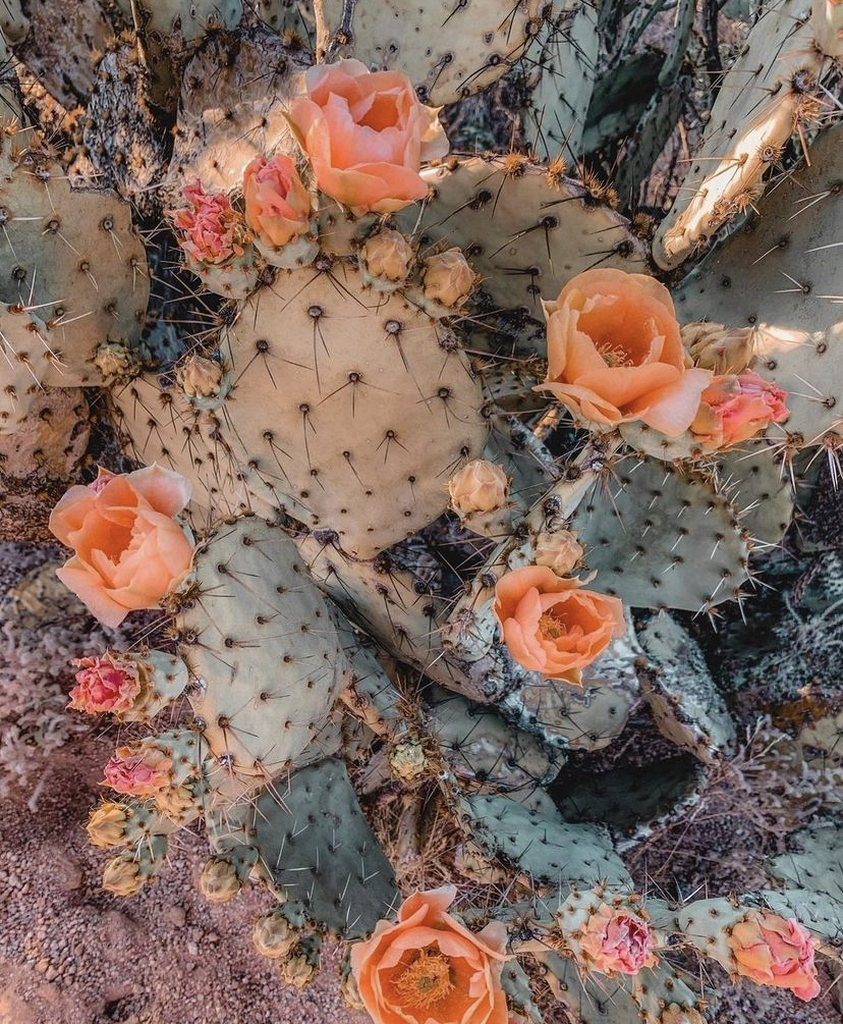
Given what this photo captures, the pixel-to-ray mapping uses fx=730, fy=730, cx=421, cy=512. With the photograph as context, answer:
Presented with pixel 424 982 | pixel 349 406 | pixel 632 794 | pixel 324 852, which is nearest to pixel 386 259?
pixel 349 406

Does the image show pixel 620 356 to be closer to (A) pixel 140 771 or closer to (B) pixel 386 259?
(B) pixel 386 259

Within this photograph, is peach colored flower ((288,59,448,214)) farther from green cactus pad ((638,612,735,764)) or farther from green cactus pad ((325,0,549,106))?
green cactus pad ((638,612,735,764))

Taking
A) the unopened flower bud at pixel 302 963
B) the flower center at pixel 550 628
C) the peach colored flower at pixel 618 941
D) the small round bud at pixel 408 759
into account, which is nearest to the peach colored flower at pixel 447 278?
the flower center at pixel 550 628

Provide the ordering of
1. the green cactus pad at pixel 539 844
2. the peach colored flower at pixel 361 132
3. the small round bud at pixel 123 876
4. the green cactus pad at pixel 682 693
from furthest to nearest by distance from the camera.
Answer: the green cactus pad at pixel 682 693 → the green cactus pad at pixel 539 844 → the small round bud at pixel 123 876 → the peach colored flower at pixel 361 132

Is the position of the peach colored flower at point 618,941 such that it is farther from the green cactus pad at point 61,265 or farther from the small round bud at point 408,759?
the green cactus pad at point 61,265

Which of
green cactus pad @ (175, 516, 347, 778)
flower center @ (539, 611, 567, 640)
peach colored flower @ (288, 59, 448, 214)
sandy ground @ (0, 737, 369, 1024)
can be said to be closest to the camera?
peach colored flower @ (288, 59, 448, 214)

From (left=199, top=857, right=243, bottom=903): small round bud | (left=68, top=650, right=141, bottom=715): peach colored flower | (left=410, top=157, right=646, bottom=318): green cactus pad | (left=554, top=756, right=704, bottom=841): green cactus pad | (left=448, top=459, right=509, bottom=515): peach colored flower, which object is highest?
(left=410, top=157, right=646, bottom=318): green cactus pad

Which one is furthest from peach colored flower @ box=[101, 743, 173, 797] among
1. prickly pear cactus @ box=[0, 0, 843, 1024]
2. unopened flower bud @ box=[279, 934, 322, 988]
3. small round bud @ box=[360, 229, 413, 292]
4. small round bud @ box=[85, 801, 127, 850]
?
small round bud @ box=[360, 229, 413, 292]

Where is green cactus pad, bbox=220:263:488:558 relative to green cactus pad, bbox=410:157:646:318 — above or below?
below
